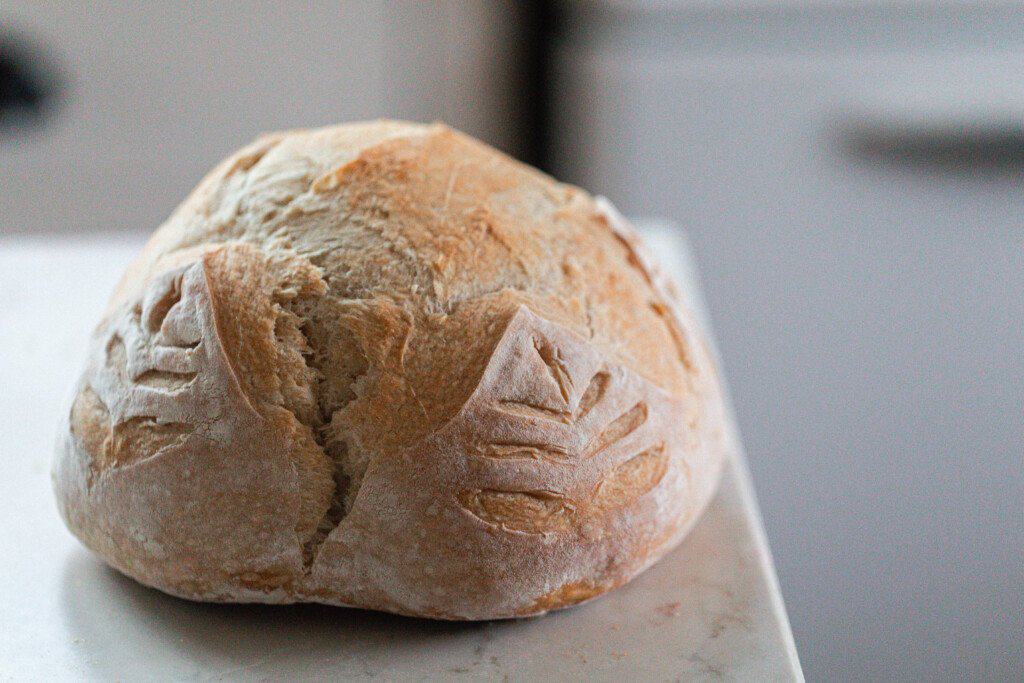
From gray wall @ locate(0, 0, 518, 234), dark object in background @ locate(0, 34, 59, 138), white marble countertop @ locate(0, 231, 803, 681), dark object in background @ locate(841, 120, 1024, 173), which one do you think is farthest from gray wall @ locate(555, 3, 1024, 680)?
white marble countertop @ locate(0, 231, 803, 681)

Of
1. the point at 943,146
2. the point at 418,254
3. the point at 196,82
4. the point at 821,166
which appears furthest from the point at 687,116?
the point at 418,254

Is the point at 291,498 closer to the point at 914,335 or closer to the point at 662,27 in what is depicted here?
the point at 914,335

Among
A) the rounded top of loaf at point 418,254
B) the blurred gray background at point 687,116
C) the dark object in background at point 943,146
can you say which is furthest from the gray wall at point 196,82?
the rounded top of loaf at point 418,254

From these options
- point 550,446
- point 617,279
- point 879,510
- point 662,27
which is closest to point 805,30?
point 662,27

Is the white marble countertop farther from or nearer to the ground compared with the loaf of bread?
nearer to the ground

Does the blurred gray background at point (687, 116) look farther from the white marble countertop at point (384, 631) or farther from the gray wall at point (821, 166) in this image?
the white marble countertop at point (384, 631)

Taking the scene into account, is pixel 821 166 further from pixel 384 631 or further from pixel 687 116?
pixel 384 631

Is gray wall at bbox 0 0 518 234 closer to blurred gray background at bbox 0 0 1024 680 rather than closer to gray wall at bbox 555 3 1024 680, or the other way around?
blurred gray background at bbox 0 0 1024 680
